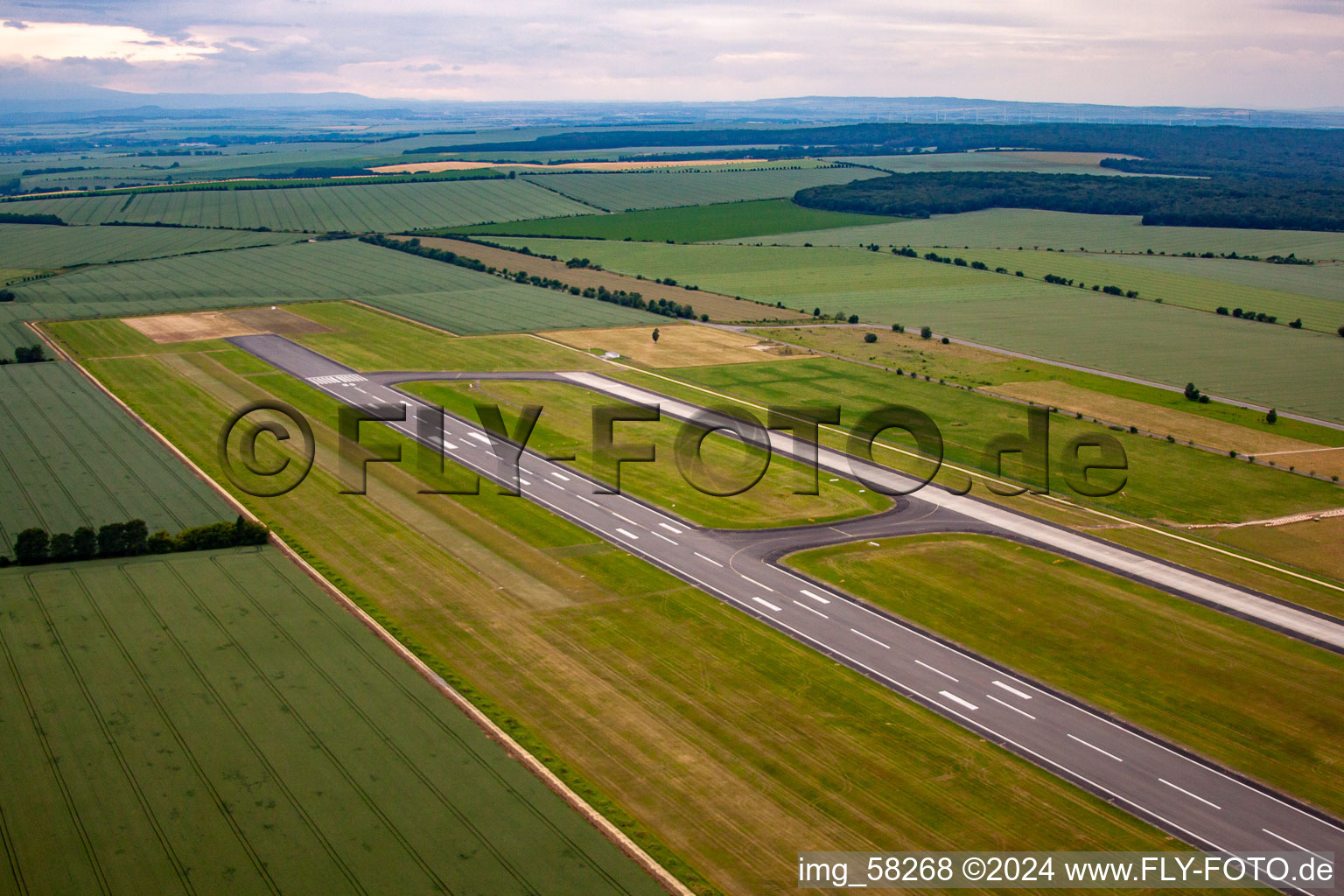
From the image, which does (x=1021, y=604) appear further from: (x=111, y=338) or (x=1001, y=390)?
(x=111, y=338)

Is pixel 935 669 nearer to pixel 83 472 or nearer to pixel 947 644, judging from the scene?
pixel 947 644

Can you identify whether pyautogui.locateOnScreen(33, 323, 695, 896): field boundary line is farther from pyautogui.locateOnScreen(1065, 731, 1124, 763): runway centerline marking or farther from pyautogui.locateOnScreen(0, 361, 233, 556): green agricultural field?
pyautogui.locateOnScreen(1065, 731, 1124, 763): runway centerline marking

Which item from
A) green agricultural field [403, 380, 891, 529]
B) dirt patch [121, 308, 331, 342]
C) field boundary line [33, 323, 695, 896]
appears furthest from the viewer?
dirt patch [121, 308, 331, 342]

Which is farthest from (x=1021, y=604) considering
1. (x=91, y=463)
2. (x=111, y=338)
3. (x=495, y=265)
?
(x=495, y=265)

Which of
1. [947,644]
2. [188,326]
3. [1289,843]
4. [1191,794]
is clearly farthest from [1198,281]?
[188,326]

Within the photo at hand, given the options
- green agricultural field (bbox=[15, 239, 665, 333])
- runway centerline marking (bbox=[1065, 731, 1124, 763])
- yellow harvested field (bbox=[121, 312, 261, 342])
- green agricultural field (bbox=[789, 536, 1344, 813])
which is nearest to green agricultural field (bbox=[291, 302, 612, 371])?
green agricultural field (bbox=[15, 239, 665, 333])

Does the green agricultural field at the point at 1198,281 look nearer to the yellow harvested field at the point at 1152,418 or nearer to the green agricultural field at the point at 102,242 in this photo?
the yellow harvested field at the point at 1152,418

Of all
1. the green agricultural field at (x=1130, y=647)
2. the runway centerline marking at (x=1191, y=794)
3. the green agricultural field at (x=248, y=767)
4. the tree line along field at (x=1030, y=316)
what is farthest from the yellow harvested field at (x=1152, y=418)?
the green agricultural field at (x=248, y=767)

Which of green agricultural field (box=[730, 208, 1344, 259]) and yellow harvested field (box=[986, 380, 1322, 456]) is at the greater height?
green agricultural field (box=[730, 208, 1344, 259])
